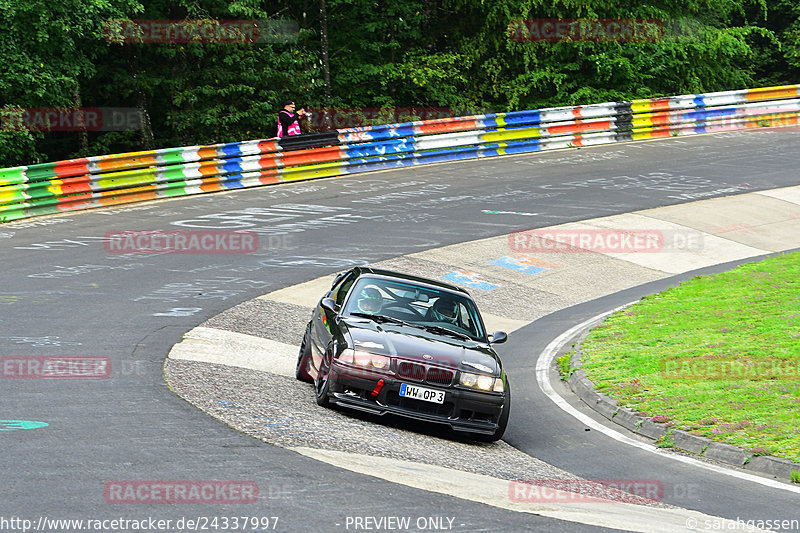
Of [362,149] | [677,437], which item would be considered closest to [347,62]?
[362,149]

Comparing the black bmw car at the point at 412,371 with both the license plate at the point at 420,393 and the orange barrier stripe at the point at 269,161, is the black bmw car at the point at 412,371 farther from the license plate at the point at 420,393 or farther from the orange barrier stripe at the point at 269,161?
the orange barrier stripe at the point at 269,161

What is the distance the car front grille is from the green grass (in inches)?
103

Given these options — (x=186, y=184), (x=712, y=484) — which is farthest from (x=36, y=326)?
(x=186, y=184)

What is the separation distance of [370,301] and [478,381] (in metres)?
1.80

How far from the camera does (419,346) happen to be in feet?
32.2

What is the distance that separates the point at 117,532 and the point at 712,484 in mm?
5343

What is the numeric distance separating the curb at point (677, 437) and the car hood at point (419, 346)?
1895 mm

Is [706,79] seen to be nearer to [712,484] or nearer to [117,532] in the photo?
[712,484]

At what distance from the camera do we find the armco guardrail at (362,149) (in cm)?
2125

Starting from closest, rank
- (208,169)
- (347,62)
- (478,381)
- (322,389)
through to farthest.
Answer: (478,381) < (322,389) < (208,169) < (347,62)

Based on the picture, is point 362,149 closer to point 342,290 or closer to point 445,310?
point 342,290

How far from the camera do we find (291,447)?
809 centimetres

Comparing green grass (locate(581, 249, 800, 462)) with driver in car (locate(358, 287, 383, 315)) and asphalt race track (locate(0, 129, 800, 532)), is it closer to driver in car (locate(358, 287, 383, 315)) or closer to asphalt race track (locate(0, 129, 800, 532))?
asphalt race track (locate(0, 129, 800, 532))

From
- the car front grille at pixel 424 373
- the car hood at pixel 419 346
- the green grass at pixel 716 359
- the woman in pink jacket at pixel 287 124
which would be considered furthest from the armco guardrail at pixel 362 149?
the car front grille at pixel 424 373
